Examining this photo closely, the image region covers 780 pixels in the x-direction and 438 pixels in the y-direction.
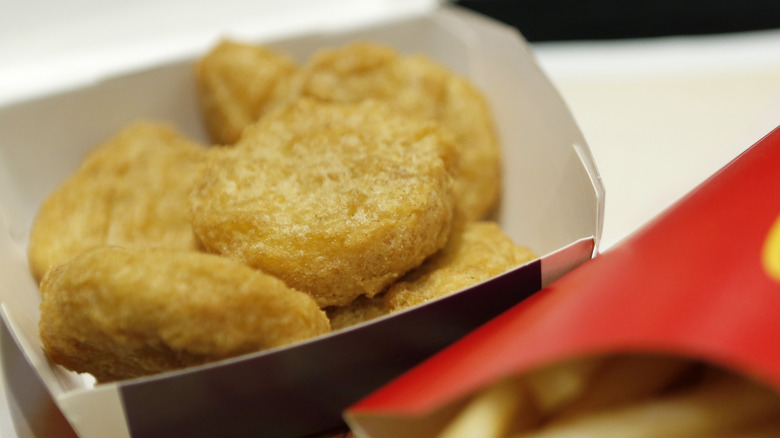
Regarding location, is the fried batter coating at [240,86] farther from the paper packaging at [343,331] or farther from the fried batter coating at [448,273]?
the fried batter coating at [448,273]

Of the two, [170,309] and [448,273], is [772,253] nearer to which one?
[448,273]

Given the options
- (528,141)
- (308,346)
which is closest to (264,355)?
(308,346)

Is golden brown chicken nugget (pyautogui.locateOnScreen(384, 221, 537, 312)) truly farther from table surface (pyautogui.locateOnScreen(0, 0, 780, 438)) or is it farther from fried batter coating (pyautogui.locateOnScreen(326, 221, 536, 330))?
table surface (pyautogui.locateOnScreen(0, 0, 780, 438))

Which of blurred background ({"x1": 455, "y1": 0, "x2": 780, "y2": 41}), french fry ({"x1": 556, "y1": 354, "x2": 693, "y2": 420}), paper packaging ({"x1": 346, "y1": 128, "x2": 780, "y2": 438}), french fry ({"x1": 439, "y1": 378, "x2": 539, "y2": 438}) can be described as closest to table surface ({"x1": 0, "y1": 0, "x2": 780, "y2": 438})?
blurred background ({"x1": 455, "y1": 0, "x2": 780, "y2": 41})

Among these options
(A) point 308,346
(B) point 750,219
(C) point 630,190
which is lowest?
(C) point 630,190

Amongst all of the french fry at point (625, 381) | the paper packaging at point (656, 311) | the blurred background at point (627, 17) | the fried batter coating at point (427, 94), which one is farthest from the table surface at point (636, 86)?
the french fry at point (625, 381)

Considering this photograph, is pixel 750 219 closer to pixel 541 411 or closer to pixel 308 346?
pixel 541 411
